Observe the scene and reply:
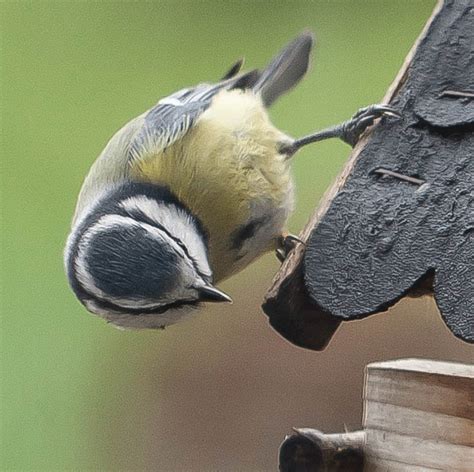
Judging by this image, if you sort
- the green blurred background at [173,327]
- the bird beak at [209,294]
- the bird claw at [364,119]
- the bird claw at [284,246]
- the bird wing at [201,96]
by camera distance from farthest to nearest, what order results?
1. the green blurred background at [173,327]
2. the bird wing at [201,96]
3. the bird claw at [284,246]
4. the bird beak at [209,294]
5. the bird claw at [364,119]

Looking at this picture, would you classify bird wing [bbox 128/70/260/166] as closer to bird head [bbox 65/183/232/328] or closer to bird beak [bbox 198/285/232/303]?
bird head [bbox 65/183/232/328]

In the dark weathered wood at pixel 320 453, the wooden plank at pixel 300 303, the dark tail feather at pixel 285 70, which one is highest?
the dark tail feather at pixel 285 70

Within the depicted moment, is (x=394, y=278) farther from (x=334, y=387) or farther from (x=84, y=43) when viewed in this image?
(x=84, y=43)

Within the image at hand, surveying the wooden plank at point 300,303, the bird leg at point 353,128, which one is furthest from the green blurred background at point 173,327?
the wooden plank at point 300,303

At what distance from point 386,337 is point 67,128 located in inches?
41.5

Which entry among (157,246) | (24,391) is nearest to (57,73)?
(24,391)

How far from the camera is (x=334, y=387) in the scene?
2311 millimetres

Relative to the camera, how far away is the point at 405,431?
1.07 metres

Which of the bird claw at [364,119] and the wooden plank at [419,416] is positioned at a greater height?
the bird claw at [364,119]

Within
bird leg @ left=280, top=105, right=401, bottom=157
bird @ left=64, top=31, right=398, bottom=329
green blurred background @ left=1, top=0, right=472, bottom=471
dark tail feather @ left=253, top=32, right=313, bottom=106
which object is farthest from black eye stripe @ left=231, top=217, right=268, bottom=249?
green blurred background @ left=1, top=0, right=472, bottom=471

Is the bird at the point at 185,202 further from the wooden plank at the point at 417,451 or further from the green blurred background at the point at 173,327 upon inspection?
the green blurred background at the point at 173,327

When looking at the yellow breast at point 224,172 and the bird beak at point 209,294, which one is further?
the yellow breast at point 224,172

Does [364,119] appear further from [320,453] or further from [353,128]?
[320,453]

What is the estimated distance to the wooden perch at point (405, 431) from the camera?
1.02 metres
